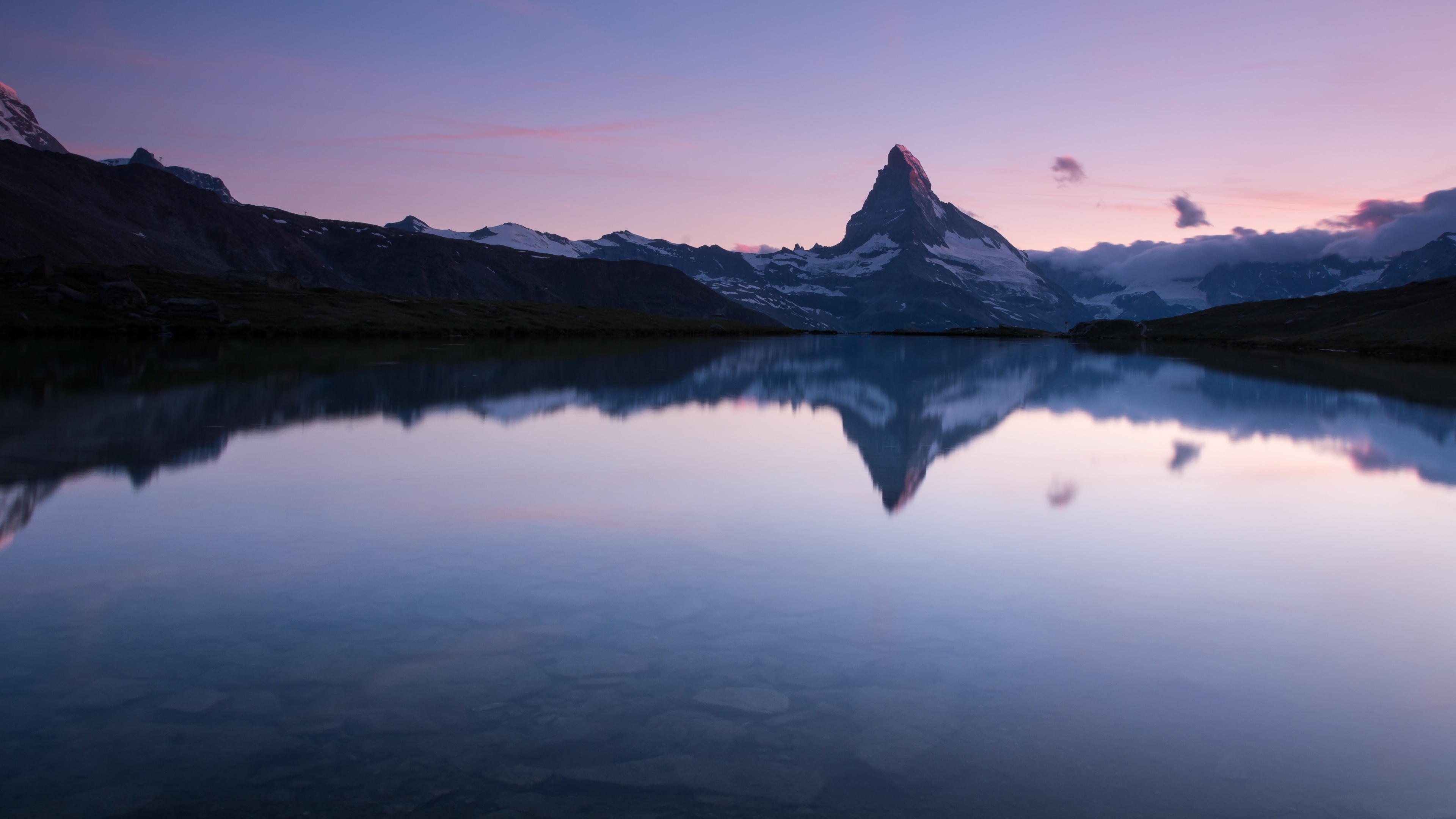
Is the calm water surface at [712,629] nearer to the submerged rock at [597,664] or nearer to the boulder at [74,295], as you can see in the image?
the submerged rock at [597,664]

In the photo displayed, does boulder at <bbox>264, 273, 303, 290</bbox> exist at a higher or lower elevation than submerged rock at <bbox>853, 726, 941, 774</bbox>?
higher

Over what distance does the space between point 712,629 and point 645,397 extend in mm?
35245

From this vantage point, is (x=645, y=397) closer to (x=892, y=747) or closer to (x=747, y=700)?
(x=747, y=700)

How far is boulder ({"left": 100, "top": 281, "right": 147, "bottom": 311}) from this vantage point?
118m

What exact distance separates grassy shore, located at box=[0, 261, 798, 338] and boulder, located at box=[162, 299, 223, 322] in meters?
0.16

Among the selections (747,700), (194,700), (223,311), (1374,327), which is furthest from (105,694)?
(1374,327)

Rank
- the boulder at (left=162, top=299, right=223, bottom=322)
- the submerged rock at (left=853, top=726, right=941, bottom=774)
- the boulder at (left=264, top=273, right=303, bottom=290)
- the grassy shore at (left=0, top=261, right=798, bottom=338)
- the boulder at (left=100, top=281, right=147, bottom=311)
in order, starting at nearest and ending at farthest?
the submerged rock at (left=853, top=726, right=941, bottom=774) < the grassy shore at (left=0, top=261, right=798, bottom=338) < the boulder at (left=100, top=281, right=147, bottom=311) < the boulder at (left=162, top=299, right=223, bottom=322) < the boulder at (left=264, top=273, right=303, bottom=290)

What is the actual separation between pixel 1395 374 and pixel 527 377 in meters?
69.6

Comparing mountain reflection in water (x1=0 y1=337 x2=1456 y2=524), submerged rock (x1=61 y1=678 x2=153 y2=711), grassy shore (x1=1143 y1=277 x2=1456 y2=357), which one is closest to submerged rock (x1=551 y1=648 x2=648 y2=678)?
submerged rock (x1=61 y1=678 x2=153 y2=711)

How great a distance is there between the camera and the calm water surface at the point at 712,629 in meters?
8.02

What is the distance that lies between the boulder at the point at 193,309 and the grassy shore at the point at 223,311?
0.52 feet

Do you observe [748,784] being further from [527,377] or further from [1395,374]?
[1395,374]

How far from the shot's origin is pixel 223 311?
424 feet

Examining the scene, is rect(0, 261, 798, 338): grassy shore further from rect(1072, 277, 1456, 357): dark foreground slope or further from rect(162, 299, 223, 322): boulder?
rect(1072, 277, 1456, 357): dark foreground slope
